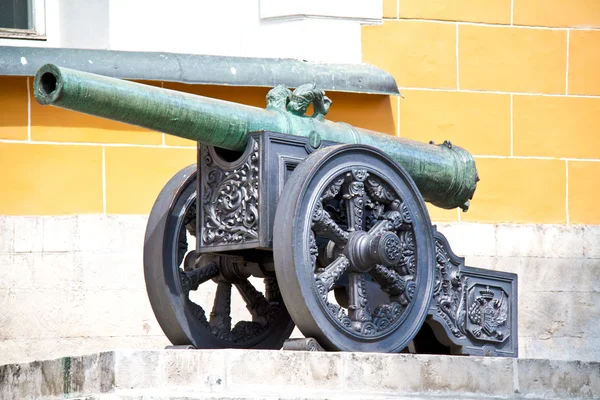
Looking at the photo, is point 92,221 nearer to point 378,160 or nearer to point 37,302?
point 37,302

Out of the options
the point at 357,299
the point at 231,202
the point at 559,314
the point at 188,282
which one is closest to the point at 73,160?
the point at 188,282

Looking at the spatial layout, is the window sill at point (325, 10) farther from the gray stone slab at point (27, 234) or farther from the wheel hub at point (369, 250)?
the wheel hub at point (369, 250)

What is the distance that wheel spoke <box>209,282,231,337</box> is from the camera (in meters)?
7.54

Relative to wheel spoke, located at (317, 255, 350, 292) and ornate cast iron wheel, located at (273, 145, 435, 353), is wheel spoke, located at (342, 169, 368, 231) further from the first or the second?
wheel spoke, located at (317, 255, 350, 292)

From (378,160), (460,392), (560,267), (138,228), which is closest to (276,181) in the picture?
(378,160)

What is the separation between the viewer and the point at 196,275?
24.4ft

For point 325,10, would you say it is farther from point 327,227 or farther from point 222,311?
point 327,227

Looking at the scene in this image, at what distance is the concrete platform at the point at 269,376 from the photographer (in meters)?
6.40

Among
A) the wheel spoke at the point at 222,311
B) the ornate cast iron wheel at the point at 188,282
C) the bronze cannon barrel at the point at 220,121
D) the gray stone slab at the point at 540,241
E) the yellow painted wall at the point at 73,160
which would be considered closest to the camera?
the bronze cannon barrel at the point at 220,121

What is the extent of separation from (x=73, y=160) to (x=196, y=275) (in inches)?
70.2

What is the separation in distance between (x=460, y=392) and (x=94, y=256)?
2.68 meters

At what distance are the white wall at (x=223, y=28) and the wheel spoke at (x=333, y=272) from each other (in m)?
2.66

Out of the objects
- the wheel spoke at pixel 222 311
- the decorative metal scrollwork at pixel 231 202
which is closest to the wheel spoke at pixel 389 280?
the decorative metal scrollwork at pixel 231 202

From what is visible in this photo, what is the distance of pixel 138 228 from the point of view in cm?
894
